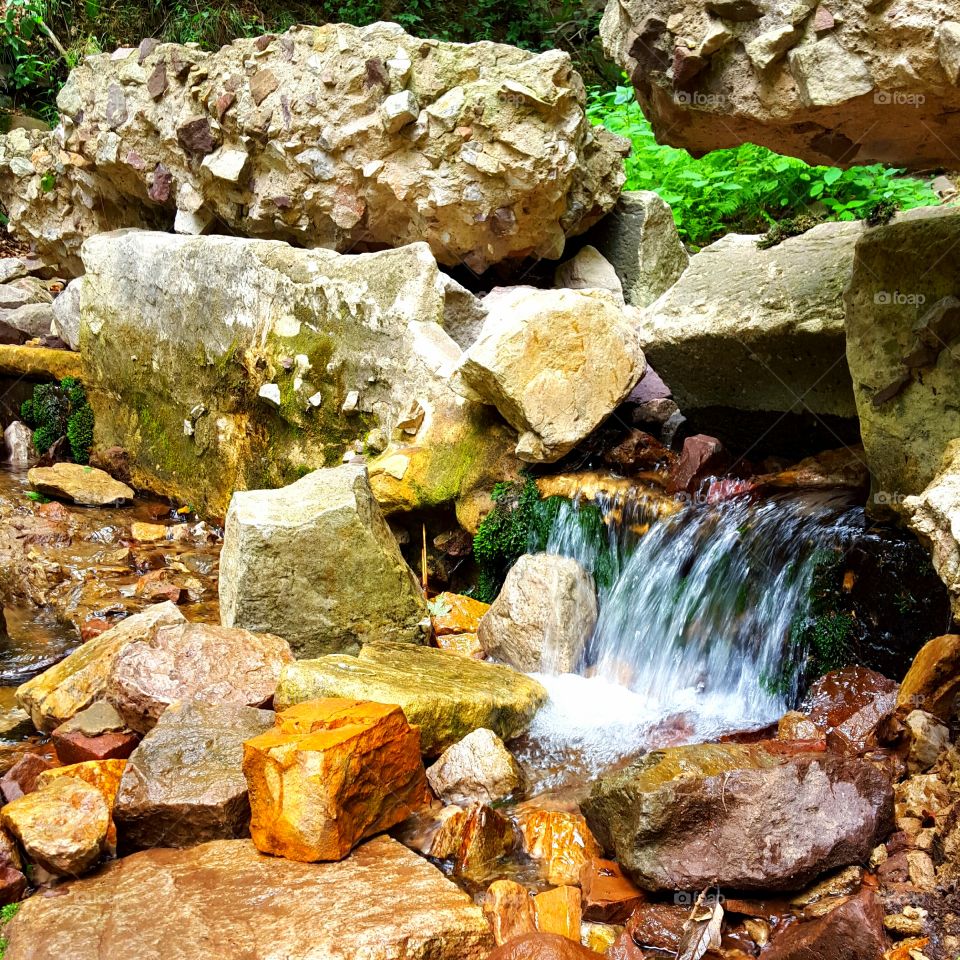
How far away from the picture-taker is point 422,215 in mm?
6969

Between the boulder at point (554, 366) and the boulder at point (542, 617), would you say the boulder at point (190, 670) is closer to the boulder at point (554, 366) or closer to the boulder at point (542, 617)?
the boulder at point (542, 617)

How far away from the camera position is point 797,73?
9.17 ft

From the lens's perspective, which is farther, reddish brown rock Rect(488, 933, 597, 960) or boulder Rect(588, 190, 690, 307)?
boulder Rect(588, 190, 690, 307)

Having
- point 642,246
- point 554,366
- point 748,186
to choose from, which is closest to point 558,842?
point 554,366

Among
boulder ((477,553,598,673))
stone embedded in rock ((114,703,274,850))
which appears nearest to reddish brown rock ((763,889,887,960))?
stone embedded in rock ((114,703,274,850))

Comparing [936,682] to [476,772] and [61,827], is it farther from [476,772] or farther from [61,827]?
[61,827]

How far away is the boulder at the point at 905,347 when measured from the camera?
11.8 feet

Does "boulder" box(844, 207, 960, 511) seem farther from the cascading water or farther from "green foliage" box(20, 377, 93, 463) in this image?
"green foliage" box(20, 377, 93, 463)

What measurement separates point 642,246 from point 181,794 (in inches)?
222

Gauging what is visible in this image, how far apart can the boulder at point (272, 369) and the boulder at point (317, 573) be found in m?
0.79

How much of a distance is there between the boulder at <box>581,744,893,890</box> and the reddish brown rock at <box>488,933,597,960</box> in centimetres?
41

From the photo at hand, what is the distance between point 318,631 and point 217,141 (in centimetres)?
485

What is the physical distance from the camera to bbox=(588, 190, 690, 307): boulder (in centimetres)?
739

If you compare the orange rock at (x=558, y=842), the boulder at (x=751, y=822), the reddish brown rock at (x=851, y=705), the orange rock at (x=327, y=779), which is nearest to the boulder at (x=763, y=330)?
the reddish brown rock at (x=851, y=705)
